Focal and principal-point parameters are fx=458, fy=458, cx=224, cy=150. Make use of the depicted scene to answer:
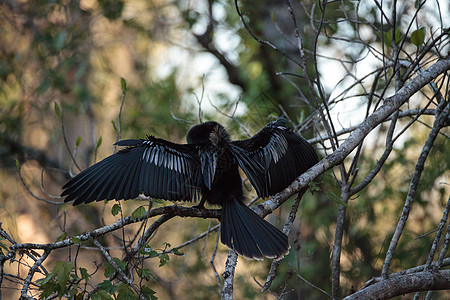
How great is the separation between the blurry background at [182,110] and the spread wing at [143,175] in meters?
1.59

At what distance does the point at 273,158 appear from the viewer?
9.96ft

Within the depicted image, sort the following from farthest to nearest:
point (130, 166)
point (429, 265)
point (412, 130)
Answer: point (412, 130), point (130, 166), point (429, 265)

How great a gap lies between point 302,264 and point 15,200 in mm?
4435

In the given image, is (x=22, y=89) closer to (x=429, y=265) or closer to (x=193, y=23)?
(x=193, y=23)

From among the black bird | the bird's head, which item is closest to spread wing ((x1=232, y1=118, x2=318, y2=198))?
the black bird

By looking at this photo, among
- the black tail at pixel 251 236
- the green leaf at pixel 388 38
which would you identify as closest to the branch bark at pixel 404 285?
the black tail at pixel 251 236

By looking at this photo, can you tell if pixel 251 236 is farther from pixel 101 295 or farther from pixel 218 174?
pixel 101 295

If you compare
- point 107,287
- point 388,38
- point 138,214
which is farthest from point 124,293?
point 388,38

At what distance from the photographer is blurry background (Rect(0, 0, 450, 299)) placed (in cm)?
502

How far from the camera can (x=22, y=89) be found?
274 inches

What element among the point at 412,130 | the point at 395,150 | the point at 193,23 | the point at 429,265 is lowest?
the point at 429,265

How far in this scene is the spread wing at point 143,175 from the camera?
2.63 meters

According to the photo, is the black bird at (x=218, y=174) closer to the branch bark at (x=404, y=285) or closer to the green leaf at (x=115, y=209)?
the green leaf at (x=115, y=209)

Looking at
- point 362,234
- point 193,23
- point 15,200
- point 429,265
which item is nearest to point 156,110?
point 193,23
